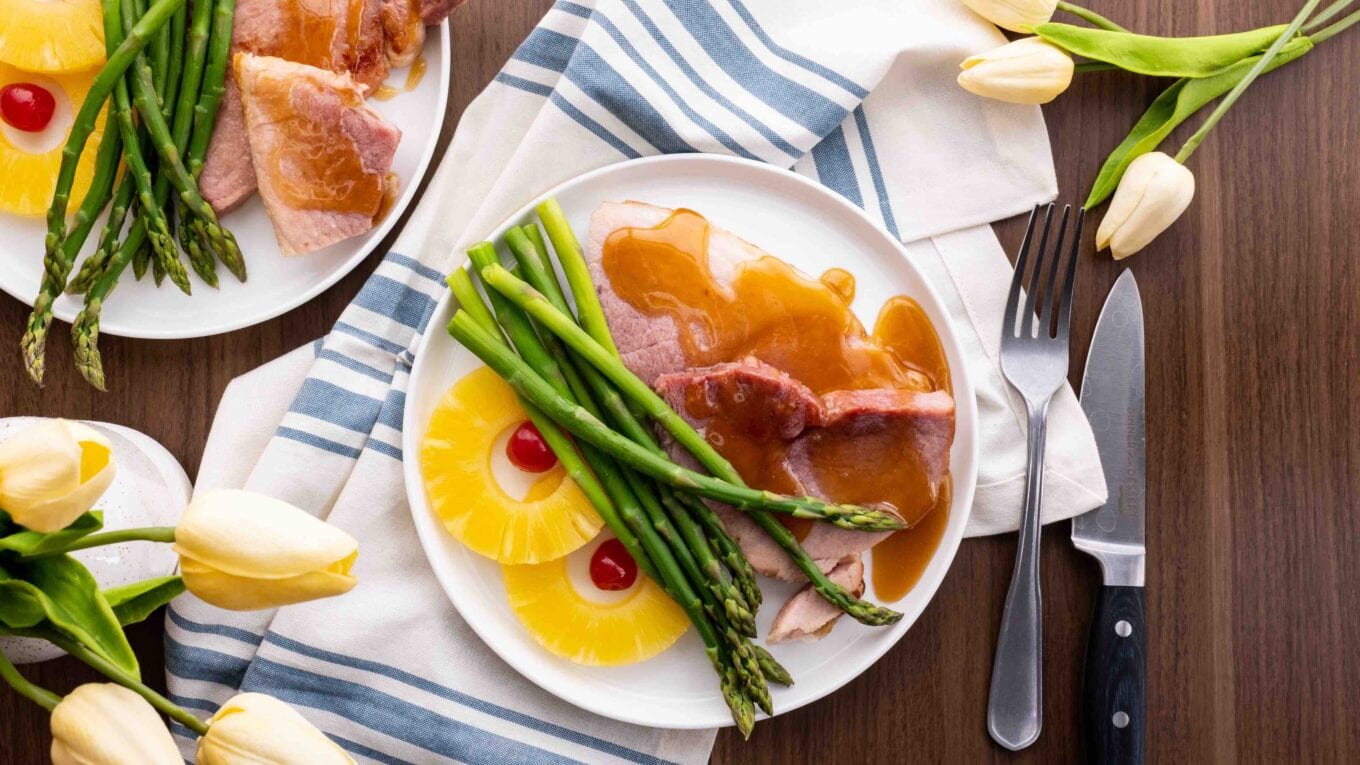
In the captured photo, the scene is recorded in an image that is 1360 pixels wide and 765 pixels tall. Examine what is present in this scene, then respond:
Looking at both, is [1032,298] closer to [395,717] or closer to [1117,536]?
[1117,536]

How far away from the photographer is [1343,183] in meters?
2.99

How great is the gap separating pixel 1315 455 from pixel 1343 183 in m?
0.85

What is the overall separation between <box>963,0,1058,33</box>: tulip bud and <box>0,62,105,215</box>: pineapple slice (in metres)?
2.62

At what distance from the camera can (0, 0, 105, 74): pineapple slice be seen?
2.66 m

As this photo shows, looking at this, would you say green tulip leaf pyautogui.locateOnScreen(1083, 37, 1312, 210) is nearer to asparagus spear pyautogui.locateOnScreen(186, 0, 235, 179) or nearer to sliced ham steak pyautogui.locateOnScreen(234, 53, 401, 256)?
sliced ham steak pyautogui.locateOnScreen(234, 53, 401, 256)

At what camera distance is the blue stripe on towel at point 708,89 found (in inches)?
112

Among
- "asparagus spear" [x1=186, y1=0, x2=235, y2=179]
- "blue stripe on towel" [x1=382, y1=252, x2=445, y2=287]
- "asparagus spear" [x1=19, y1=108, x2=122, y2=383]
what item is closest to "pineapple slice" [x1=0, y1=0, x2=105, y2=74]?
"asparagus spear" [x1=19, y1=108, x2=122, y2=383]

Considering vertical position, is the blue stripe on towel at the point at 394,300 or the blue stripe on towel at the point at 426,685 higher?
the blue stripe on towel at the point at 394,300

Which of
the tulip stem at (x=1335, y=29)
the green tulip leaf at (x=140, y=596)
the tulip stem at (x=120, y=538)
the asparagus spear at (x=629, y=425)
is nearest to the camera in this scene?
the tulip stem at (x=120, y=538)

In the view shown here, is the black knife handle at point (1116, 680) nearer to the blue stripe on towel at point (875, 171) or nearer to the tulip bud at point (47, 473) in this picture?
the blue stripe on towel at point (875, 171)

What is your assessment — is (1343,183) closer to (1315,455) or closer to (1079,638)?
(1315,455)

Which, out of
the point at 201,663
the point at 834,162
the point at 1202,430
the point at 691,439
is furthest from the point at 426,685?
the point at 1202,430

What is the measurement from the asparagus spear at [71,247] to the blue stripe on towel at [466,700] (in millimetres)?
1051

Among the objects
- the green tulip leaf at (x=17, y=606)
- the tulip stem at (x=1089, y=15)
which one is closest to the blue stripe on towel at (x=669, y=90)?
the tulip stem at (x=1089, y=15)
